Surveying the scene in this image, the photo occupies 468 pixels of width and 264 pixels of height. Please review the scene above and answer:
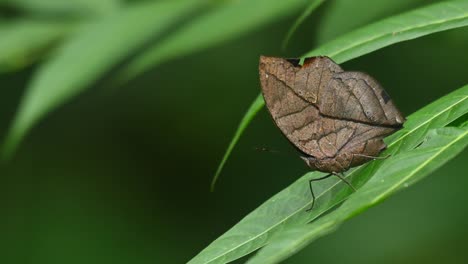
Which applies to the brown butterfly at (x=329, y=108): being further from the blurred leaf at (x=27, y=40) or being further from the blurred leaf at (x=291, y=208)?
the blurred leaf at (x=27, y=40)

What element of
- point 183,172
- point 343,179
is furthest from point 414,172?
point 183,172

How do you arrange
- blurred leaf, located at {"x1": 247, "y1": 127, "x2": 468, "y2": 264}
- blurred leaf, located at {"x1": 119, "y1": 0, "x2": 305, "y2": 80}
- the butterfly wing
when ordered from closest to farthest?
blurred leaf, located at {"x1": 247, "y1": 127, "x2": 468, "y2": 264}
the butterfly wing
blurred leaf, located at {"x1": 119, "y1": 0, "x2": 305, "y2": 80}

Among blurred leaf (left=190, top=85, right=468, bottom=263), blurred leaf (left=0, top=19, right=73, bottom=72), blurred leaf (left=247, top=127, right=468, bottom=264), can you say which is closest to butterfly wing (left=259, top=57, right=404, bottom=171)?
blurred leaf (left=190, top=85, right=468, bottom=263)

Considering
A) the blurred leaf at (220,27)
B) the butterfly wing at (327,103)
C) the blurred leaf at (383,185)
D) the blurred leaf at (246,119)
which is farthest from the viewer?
the blurred leaf at (220,27)

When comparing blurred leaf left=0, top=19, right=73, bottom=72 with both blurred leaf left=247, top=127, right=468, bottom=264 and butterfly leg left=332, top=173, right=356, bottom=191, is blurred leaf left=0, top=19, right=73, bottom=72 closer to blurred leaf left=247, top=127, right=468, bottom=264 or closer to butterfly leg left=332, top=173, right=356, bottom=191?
butterfly leg left=332, top=173, right=356, bottom=191

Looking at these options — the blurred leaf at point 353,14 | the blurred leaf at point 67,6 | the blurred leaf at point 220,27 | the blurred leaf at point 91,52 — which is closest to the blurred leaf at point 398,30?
the blurred leaf at point 353,14

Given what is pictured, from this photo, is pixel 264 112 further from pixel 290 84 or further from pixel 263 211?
pixel 263 211

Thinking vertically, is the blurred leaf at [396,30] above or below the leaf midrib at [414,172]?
above
